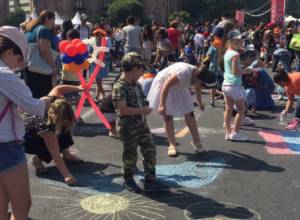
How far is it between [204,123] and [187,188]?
10.4 feet

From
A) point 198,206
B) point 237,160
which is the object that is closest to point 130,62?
point 198,206

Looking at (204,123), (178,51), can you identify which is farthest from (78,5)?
(204,123)

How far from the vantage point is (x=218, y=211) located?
4.16 metres

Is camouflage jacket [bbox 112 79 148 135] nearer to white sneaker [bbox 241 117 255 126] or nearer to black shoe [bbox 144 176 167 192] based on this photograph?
black shoe [bbox 144 176 167 192]

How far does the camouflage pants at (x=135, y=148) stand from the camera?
4.57 m

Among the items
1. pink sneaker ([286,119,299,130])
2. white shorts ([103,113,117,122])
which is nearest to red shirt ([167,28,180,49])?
pink sneaker ([286,119,299,130])

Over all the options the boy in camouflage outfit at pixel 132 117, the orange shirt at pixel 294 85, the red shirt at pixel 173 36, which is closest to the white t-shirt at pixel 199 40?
the red shirt at pixel 173 36

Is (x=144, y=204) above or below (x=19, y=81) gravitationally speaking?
below

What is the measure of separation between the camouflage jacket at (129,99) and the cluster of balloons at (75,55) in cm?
190

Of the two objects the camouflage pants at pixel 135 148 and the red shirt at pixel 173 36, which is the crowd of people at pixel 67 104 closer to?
the camouflage pants at pixel 135 148

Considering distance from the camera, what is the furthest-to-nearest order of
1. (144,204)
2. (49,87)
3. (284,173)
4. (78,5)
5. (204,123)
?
1. (78,5)
2. (204,123)
3. (49,87)
4. (284,173)
5. (144,204)

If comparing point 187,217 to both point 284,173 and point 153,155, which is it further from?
point 284,173

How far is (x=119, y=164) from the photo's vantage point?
5.54 metres

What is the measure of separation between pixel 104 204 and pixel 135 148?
2.02 feet
